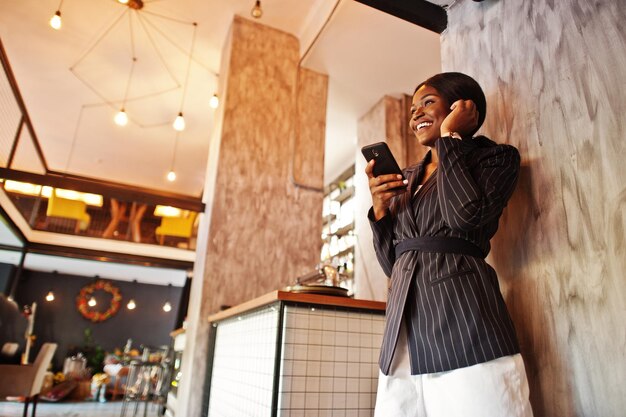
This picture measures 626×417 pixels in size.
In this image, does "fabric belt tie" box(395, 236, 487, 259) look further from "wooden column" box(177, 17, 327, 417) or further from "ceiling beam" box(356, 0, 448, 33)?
"wooden column" box(177, 17, 327, 417)

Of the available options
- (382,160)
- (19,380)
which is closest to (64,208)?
(19,380)

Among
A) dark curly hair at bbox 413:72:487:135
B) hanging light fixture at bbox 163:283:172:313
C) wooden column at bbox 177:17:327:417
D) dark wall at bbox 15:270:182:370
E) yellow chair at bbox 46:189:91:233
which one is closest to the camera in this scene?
dark curly hair at bbox 413:72:487:135

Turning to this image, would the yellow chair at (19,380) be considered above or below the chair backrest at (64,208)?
below

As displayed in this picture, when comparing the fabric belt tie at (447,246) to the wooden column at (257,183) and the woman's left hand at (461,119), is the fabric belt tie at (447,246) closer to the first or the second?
the woman's left hand at (461,119)

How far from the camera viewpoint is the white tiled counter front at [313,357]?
2039mm

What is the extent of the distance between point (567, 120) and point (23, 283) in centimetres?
1443

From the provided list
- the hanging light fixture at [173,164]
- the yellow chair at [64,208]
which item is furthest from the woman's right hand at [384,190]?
the yellow chair at [64,208]

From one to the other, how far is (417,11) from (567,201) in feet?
3.13

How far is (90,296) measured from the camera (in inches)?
509

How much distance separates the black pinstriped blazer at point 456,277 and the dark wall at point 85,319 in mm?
13511

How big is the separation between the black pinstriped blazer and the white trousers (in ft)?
0.08

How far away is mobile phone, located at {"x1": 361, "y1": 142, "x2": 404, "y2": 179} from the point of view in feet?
4.58

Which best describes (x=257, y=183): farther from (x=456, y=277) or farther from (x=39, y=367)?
(x=456, y=277)

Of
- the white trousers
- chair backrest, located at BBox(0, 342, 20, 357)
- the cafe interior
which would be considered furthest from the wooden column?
the white trousers
